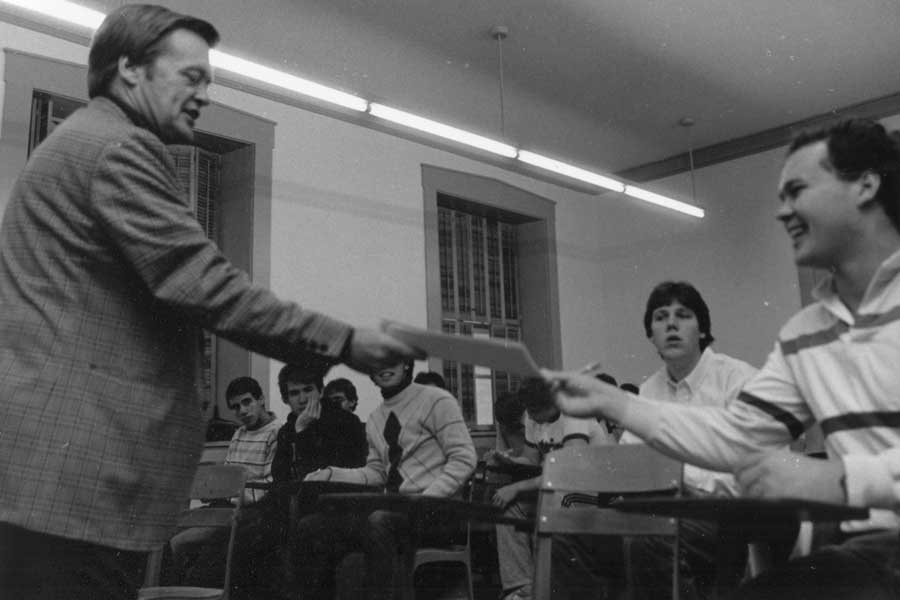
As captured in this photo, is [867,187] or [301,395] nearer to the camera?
[867,187]

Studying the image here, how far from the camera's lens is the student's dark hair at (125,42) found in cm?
144

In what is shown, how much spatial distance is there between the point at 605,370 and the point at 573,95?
3184 mm

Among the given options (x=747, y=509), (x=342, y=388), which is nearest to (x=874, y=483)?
(x=747, y=509)

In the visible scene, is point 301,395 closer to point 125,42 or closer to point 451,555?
point 451,555

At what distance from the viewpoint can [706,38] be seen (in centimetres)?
628

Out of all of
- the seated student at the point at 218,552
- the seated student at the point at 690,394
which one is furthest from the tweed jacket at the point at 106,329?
the seated student at the point at 218,552

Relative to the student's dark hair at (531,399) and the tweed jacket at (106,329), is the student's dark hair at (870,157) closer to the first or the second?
the tweed jacket at (106,329)

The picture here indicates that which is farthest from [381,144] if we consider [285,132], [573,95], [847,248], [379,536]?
[847,248]

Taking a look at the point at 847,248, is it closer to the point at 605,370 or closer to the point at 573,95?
the point at 573,95

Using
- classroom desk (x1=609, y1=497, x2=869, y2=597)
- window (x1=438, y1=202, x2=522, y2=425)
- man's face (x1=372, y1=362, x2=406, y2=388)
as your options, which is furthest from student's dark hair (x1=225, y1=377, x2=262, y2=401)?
classroom desk (x1=609, y1=497, x2=869, y2=597)

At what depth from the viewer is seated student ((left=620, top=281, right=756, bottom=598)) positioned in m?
2.47

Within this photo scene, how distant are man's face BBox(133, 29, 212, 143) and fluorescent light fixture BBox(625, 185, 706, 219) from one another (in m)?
5.80

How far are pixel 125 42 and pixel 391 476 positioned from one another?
8.73 ft

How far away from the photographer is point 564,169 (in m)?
6.14
